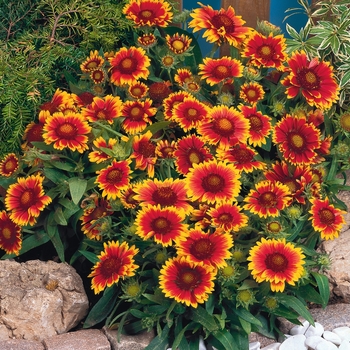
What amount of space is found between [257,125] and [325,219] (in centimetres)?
43

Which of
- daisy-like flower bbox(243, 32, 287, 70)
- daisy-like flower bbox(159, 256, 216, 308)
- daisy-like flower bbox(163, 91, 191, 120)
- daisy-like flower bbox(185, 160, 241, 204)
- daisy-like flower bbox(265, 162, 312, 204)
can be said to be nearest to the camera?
daisy-like flower bbox(159, 256, 216, 308)

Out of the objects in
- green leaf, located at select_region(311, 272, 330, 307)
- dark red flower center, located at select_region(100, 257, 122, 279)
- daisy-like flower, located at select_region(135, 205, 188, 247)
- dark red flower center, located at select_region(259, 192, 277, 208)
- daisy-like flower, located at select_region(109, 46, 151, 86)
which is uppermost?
daisy-like flower, located at select_region(109, 46, 151, 86)

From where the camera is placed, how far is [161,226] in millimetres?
2240

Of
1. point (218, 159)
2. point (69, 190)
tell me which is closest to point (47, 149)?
point (69, 190)

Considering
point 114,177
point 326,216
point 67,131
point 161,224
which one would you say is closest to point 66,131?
point 67,131

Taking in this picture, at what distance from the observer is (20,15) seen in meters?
3.07

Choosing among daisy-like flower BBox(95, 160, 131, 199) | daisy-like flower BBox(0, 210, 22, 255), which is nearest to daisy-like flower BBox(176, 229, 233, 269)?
daisy-like flower BBox(95, 160, 131, 199)

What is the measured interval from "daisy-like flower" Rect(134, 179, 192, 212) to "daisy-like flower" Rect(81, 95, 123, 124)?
0.37 metres

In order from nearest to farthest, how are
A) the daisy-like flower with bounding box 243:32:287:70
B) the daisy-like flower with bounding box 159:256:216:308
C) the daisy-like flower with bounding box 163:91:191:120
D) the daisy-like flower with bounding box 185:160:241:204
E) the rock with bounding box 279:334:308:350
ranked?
the daisy-like flower with bounding box 159:256:216:308, the daisy-like flower with bounding box 185:160:241:204, the rock with bounding box 279:334:308:350, the daisy-like flower with bounding box 163:91:191:120, the daisy-like flower with bounding box 243:32:287:70

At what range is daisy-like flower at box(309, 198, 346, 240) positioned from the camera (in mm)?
2406

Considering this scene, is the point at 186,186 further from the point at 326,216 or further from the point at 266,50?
the point at 266,50

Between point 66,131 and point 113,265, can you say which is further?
point 66,131

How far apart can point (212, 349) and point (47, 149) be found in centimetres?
89

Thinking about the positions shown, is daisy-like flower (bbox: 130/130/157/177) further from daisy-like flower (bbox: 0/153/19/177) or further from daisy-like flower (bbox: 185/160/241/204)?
daisy-like flower (bbox: 0/153/19/177)
